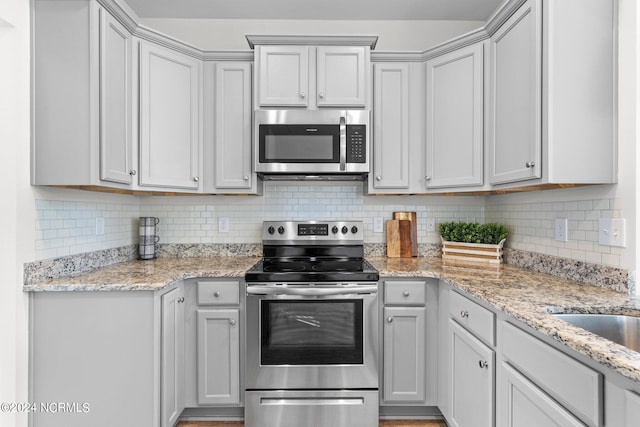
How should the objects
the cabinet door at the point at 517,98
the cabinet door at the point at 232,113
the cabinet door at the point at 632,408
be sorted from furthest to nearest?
the cabinet door at the point at 232,113 → the cabinet door at the point at 517,98 → the cabinet door at the point at 632,408

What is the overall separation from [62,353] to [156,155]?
115 centimetres

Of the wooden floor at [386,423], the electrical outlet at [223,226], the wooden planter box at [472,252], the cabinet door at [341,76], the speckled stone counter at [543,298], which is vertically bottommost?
the wooden floor at [386,423]

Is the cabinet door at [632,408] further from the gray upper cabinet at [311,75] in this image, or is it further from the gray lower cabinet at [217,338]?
the gray upper cabinet at [311,75]

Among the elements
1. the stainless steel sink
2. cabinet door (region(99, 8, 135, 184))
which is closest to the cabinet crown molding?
cabinet door (region(99, 8, 135, 184))

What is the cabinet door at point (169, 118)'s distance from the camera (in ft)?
7.19

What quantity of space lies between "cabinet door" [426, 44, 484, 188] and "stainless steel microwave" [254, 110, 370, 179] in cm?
45

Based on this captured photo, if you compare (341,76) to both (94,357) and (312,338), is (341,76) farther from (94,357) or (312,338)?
(94,357)

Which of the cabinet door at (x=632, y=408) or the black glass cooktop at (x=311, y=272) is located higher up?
the black glass cooktop at (x=311, y=272)

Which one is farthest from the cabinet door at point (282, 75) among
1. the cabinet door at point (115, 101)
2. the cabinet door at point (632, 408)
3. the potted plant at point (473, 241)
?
the cabinet door at point (632, 408)

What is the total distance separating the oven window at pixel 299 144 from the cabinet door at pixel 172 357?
39.3 inches

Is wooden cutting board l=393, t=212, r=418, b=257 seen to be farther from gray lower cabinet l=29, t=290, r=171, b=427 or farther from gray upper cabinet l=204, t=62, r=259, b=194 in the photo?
gray lower cabinet l=29, t=290, r=171, b=427

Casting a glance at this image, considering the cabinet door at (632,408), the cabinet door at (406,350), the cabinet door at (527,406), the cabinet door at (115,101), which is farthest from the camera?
the cabinet door at (406,350)

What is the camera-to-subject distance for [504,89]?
200cm

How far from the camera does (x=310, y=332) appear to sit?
6.93ft
